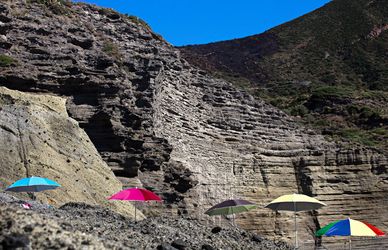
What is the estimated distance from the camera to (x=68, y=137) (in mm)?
28469

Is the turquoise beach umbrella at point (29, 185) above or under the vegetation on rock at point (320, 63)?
under

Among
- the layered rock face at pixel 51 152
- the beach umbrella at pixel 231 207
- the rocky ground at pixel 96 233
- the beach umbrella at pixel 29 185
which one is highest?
the layered rock face at pixel 51 152

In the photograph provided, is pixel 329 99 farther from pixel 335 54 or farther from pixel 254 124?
pixel 335 54

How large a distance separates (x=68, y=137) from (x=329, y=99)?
3922 centimetres

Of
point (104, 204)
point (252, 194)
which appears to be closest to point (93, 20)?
point (252, 194)

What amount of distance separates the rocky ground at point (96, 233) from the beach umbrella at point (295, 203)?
203 centimetres

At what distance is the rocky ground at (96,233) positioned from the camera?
1052 centimetres

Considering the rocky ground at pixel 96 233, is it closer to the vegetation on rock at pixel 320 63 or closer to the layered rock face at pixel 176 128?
the layered rock face at pixel 176 128

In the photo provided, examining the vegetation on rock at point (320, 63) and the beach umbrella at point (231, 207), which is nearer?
the beach umbrella at point (231, 207)

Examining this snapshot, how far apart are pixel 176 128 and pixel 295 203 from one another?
15752 mm

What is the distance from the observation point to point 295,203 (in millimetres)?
22531

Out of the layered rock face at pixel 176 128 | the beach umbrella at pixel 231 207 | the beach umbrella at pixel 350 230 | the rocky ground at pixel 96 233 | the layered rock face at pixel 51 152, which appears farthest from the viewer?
the layered rock face at pixel 176 128

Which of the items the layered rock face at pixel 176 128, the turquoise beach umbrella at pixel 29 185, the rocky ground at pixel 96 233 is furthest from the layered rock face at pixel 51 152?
the rocky ground at pixel 96 233

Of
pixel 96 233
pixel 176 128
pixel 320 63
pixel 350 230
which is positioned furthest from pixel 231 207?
pixel 320 63
